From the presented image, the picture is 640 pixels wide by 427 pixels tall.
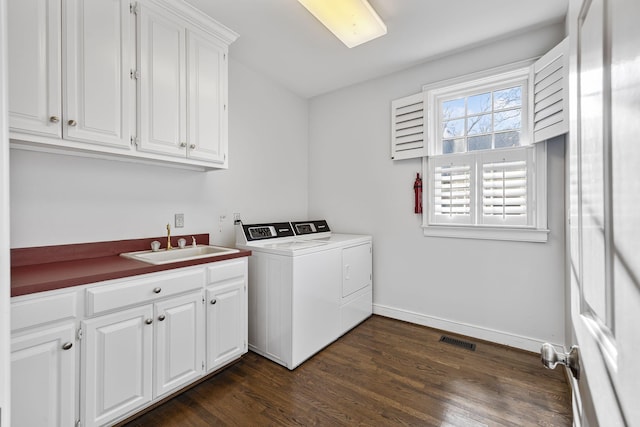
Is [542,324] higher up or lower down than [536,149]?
lower down

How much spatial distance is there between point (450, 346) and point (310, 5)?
301cm

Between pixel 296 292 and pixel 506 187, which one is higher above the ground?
pixel 506 187

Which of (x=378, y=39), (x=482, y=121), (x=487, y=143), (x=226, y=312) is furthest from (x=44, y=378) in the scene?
(x=482, y=121)

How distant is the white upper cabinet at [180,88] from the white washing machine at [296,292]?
0.89 meters

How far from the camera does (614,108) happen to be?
1.16 feet

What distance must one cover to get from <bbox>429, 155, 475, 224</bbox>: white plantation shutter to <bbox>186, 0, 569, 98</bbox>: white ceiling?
1088mm

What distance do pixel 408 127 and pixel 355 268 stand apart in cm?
163

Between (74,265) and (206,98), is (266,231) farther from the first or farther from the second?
(74,265)

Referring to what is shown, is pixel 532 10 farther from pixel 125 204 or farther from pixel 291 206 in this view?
pixel 125 204

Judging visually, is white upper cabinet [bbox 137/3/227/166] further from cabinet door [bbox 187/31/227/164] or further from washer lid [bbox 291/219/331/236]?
washer lid [bbox 291/219/331/236]

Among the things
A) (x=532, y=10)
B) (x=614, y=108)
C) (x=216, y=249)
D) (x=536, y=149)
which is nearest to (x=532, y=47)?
(x=532, y=10)

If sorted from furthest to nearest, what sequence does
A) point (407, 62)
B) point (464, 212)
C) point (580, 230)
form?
point (407, 62) → point (464, 212) → point (580, 230)

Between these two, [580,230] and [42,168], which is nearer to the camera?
[580,230]

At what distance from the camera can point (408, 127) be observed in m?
3.09
